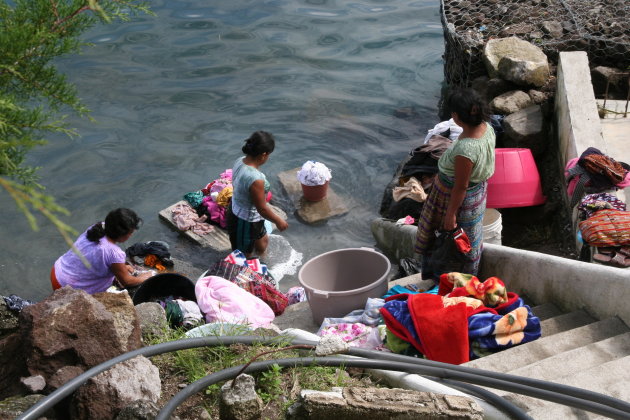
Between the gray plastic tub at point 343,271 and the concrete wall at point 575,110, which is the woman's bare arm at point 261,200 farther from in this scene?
the concrete wall at point 575,110

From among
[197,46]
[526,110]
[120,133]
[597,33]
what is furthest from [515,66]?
[197,46]

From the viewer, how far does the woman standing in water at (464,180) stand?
4773 millimetres

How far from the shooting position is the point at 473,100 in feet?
15.5

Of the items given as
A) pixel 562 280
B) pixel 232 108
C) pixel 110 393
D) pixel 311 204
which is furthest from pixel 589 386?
pixel 232 108

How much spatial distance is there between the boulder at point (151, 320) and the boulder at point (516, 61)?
6.26 meters

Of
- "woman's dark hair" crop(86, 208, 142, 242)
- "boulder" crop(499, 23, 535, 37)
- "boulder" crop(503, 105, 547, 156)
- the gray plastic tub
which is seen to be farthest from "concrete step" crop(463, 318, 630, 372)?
"boulder" crop(499, 23, 535, 37)

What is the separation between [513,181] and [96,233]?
418cm

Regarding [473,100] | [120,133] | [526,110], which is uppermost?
[473,100]

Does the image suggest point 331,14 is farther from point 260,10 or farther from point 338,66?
point 338,66

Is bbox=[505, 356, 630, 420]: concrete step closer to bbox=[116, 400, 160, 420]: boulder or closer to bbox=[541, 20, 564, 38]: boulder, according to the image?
bbox=[116, 400, 160, 420]: boulder

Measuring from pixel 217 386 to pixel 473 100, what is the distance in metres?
2.65

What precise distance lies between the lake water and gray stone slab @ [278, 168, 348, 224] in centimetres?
15

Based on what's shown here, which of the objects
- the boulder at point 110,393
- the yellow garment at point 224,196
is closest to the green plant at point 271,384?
the boulder at point 110,393

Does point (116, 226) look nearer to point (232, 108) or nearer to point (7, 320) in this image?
point (7, 320)
